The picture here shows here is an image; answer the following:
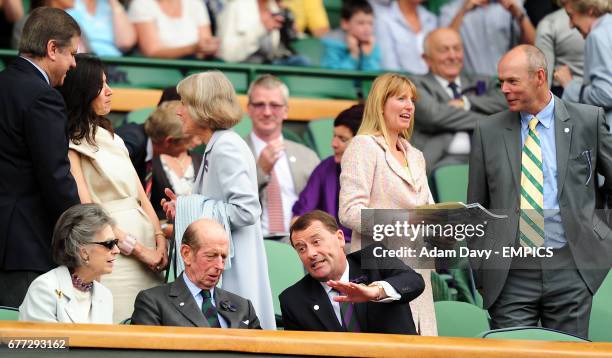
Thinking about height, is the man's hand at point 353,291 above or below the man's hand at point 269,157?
below

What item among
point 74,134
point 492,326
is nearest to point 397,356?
point 492,326

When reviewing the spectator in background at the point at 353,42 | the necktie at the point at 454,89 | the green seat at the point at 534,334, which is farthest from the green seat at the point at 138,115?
the green seat at the point at 534,334

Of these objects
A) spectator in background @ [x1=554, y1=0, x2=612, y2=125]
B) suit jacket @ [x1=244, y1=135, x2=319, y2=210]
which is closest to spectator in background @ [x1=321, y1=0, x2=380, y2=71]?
suit jacket @ [x1=244, y1=135, x2=319, y2=210]

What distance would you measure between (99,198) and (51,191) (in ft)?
1.16

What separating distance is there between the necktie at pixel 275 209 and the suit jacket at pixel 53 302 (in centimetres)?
238

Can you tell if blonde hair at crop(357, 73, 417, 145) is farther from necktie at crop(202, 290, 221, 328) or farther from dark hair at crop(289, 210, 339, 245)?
necktie at crop(202, 290, 221, 328)

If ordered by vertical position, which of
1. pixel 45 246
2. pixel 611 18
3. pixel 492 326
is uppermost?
pixel 611 18

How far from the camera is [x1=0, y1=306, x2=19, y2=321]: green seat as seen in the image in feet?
15.9

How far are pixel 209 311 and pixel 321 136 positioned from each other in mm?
3387

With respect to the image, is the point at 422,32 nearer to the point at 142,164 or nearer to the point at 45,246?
the point at 142,164

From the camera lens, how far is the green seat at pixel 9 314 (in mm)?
4848

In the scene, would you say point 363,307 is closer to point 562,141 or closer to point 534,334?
point 534,334

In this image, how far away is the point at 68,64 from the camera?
207 inches

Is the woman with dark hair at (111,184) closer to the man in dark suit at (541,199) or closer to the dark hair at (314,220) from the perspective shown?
the dark hair at (314,220)
